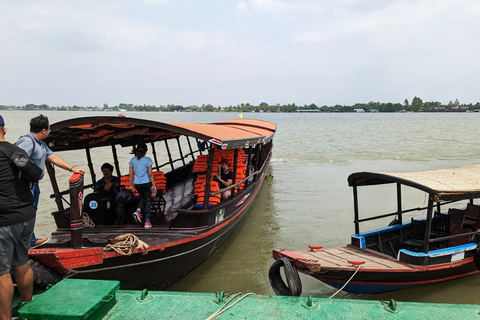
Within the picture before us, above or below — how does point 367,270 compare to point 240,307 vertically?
below

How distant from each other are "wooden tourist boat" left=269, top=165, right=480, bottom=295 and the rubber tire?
2.50 meters

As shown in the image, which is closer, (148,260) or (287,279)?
(287,279)

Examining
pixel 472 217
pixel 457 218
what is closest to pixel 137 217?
pixel 457 218

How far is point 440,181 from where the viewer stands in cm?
545

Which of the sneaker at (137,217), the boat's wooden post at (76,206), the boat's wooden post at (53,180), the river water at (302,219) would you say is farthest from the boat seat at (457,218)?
the boat's wooden post at (53,180)

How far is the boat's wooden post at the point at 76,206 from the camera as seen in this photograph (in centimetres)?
392

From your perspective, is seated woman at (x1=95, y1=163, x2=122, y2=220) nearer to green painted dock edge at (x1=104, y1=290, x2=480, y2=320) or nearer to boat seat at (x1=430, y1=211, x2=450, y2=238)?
green painted dock edge at (x1=104, y1=290, x2=480, y2=320)

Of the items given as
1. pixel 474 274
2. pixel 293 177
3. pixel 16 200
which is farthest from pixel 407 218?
pixel 16 200

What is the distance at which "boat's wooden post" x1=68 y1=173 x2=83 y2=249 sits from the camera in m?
→ 3.92

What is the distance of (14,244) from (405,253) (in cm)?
472

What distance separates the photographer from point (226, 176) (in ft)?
25.5

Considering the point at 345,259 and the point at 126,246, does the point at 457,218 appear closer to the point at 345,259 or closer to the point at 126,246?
the point at 345,259

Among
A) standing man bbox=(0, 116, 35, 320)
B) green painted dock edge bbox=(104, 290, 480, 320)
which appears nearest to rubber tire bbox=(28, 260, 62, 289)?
standing man bbox=(0, 116, 35, 320)

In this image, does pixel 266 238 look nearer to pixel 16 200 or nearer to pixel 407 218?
pixel 407 218
